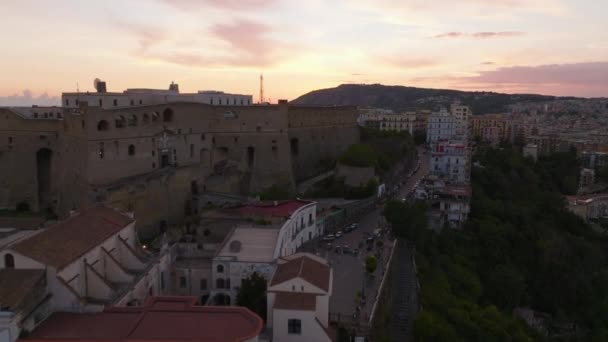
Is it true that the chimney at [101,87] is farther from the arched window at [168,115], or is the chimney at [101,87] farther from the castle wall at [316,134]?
the castle wall at [316,134]

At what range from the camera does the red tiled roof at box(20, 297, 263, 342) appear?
1714 centimetres

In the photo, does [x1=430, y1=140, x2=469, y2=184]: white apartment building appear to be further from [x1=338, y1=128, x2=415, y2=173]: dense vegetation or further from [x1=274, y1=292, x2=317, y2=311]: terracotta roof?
[x1=274, y1=292, x2=317, y2=311]: terracotta roof

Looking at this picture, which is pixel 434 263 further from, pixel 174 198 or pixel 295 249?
pixel 174 198

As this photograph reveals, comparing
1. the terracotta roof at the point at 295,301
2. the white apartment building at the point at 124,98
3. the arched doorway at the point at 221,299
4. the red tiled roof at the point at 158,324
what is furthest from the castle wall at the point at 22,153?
the terracotta roof at the point at 295,301

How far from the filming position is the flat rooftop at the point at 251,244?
24.8 meters

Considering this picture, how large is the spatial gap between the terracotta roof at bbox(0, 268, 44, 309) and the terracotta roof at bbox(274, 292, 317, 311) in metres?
8.52

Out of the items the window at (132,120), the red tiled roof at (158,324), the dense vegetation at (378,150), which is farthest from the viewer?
the dense vegetation at (378,150)

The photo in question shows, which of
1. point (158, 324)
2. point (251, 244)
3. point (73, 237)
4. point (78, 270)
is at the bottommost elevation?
point (158, 324)

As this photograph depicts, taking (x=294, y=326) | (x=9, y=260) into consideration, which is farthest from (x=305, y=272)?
(x=9, y=260)

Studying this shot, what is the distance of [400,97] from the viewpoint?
178250mm

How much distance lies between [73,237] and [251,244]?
8.13m

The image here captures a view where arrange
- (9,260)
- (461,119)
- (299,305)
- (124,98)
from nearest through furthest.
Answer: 1. (9,260)
2. (299,305)
3. (124,98)
4. (461,119)

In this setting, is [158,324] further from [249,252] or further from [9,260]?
[249,252]

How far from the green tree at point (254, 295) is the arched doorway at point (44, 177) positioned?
2494cm
